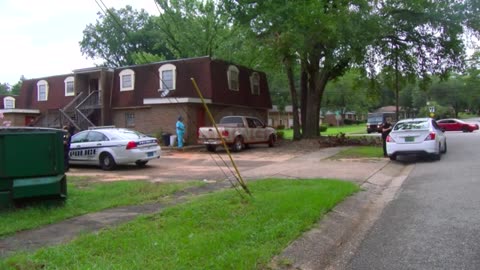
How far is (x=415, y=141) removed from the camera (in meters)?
16.5

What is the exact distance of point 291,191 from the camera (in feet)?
30.9

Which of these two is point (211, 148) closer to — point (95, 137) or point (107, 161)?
point (95, 137)

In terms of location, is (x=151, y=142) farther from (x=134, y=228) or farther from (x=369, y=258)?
(x=369, y=258)

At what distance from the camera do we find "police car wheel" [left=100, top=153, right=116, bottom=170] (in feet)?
52.6

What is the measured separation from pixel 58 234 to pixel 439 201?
6603 millimetres

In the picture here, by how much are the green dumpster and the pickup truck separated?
13.4 meters

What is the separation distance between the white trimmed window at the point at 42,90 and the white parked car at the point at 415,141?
1071 inches

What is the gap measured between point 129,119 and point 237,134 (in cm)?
1041

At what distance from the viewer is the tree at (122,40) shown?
2346 inches

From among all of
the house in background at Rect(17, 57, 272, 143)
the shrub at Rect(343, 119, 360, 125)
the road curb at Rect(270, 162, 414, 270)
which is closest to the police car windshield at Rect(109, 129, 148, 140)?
the road curb at Rect(270, 162, 414, 270)

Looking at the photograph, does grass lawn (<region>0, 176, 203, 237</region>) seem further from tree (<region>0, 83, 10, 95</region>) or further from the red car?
tree (<region>0, 83, 10, 95</region>)

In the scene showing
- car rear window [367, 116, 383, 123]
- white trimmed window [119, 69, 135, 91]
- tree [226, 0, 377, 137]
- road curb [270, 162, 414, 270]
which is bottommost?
road curb [270, 162, 414, 270]

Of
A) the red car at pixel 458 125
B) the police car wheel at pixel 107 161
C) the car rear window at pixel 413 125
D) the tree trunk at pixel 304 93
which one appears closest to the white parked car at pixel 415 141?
the car rear window at pixel 413 125

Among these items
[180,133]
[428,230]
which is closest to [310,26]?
[180,133]
